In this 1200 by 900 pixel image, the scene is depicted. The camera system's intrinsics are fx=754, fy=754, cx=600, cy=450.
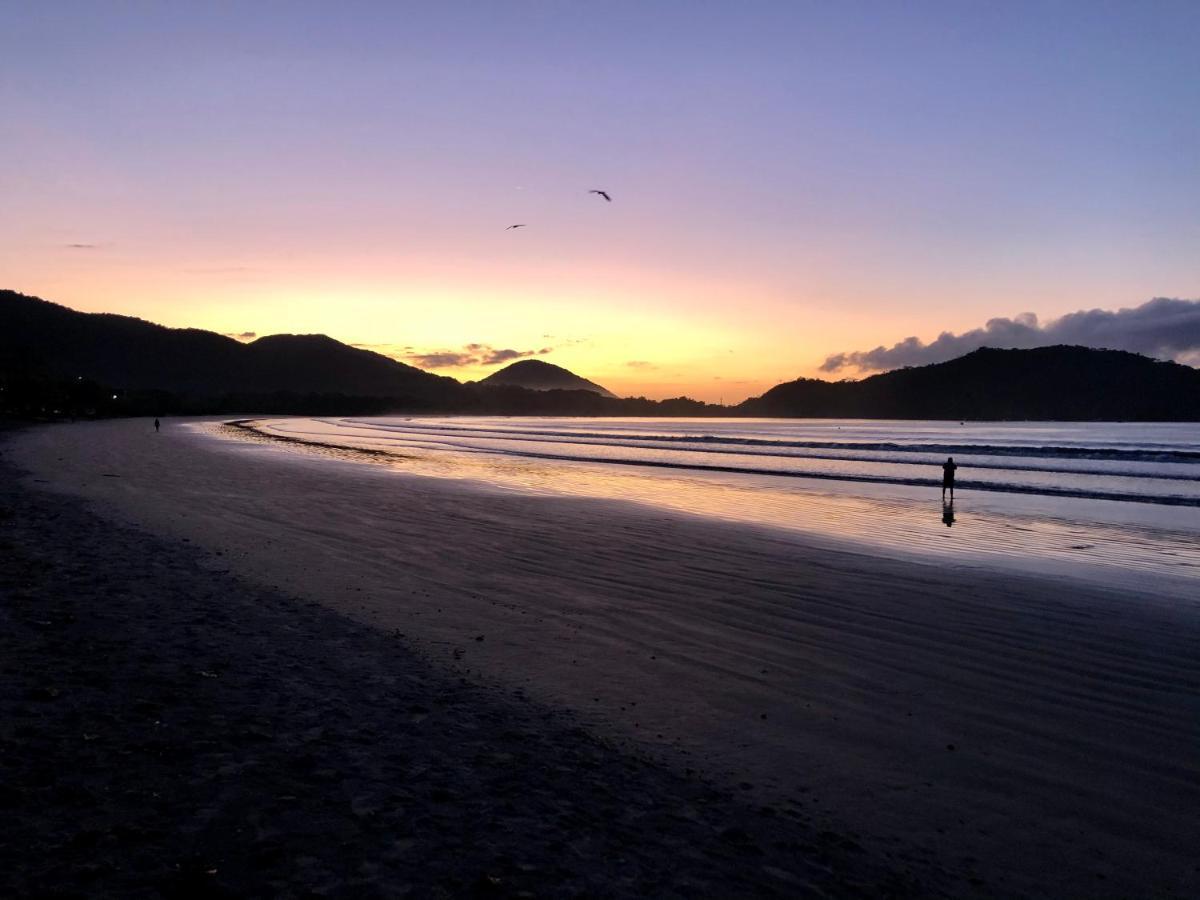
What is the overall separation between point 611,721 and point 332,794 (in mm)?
2603

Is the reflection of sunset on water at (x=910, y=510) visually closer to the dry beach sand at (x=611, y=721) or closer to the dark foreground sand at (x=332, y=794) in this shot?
the dry beach sand at (x=611, y=721)

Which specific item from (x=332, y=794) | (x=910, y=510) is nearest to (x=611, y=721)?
(x=332, y=794)

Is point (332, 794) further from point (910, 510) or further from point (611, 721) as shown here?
point (910, 510)

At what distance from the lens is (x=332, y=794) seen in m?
4.75

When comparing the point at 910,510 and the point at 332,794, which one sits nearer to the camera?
the point at 332,794

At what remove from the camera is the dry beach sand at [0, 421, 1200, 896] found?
14.4 ft

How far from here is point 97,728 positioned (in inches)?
211

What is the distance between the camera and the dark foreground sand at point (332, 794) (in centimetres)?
391

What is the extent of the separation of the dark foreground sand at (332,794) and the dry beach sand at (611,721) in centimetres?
3

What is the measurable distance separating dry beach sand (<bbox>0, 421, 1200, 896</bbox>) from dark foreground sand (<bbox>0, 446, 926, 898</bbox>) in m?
0.03

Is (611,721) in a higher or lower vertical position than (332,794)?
lower

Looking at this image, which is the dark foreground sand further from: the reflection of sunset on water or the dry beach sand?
the reflection of sunset on water

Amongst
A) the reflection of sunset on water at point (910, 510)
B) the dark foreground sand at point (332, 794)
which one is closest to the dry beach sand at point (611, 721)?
the dark foreground sand at point (332, 794)

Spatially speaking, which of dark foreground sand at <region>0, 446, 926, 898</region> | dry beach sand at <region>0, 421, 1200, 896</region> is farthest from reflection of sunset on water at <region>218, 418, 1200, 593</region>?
dark foreground sand at <region>0, 446, 926, 898</region>
